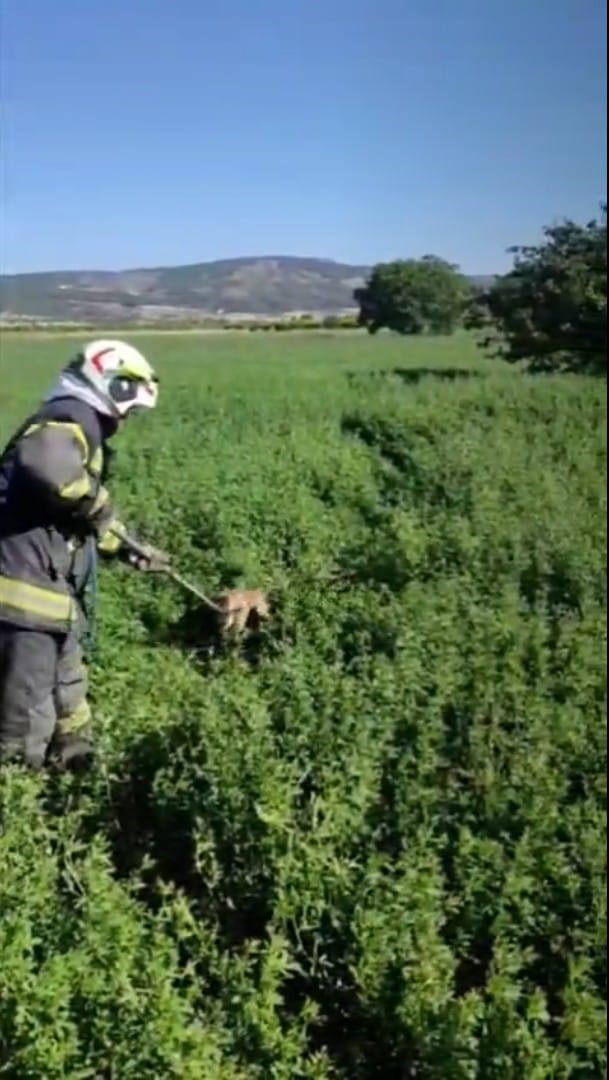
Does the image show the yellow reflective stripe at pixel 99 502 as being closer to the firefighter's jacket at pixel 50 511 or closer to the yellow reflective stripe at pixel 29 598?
the firefighter's jacket at pixel 50 511

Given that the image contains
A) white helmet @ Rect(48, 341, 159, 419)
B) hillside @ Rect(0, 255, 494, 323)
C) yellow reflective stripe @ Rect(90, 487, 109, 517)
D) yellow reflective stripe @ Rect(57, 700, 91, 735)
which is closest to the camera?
white helmet @ Rect(48, 341, 159, 419)

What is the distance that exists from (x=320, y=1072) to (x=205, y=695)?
4.56 feet

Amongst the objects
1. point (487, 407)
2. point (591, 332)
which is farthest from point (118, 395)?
point (591, 332)

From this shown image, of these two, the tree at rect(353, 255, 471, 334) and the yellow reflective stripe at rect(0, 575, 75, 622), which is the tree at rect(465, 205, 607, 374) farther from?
the yellow reflective stripe at rect(0, 575, 75, 622)

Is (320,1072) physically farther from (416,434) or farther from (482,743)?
(416,434)

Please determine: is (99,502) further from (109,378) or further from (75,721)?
(75,721)

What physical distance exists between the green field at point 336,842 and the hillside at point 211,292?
1.67 meters

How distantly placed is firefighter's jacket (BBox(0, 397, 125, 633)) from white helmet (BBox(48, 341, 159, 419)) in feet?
0.15

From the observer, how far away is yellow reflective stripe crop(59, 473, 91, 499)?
13.2 ft

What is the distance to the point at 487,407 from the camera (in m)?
14.7

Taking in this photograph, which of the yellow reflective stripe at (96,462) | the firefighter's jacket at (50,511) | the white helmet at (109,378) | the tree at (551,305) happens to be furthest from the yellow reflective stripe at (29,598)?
the tree at (551,305)

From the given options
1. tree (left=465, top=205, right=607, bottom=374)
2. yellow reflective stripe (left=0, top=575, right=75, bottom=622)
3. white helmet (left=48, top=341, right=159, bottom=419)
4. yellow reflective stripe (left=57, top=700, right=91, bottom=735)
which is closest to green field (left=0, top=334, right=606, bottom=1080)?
yellow reflective stripe (left=57, top=700, right=91, bottom=735)

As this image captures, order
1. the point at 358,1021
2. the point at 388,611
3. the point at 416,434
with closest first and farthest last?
the point at 358,1021
the point at 388,611
the point at 416,434

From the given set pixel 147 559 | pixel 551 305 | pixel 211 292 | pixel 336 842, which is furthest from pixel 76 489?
pixel 551 305
